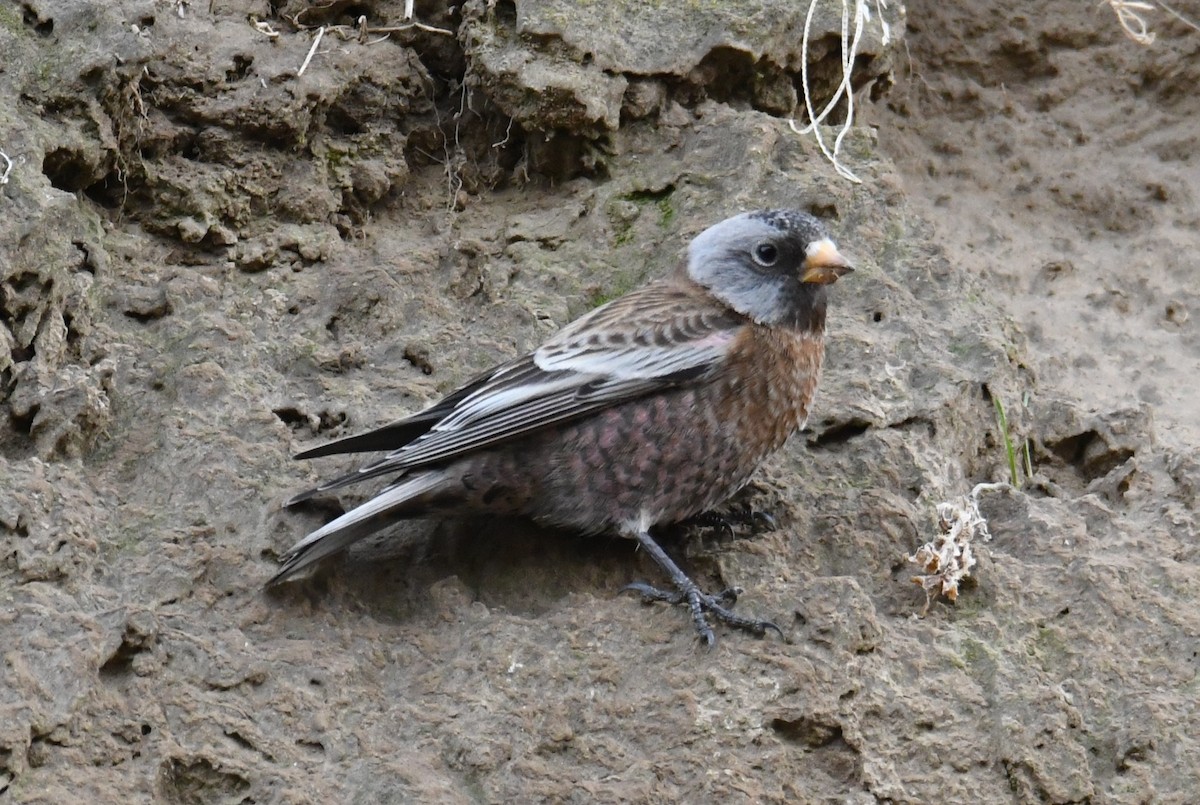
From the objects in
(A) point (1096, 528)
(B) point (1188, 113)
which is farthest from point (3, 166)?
(B) point (1188, 113)

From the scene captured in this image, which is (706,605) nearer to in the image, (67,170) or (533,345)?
(533,345)

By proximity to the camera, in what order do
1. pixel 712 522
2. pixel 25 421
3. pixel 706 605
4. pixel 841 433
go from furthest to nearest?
1. pixel 841 433
2. pixel 712 522
3. pixel 25 421
4. pixel 706 605

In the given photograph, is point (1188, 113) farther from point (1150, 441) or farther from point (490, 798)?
point (490, 798)

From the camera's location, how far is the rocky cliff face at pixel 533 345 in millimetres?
4203

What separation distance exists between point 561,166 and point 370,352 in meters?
1.24

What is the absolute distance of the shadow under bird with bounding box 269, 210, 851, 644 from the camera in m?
4.71

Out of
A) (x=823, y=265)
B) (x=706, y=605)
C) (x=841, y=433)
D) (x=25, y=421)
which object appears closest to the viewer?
(x=706, y=605)

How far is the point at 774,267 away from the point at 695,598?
1.24 m

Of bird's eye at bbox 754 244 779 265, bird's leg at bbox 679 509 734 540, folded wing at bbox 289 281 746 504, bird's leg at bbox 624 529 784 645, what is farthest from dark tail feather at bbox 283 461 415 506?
bird's eye at bbox 754 244 779 265

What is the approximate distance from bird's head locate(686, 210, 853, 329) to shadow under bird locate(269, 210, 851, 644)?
0.25 ft

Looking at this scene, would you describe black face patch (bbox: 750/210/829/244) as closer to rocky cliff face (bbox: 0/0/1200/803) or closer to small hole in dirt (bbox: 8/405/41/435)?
rocky cliff face (bbox: 0/0/1200/803)

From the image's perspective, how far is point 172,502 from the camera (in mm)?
4809

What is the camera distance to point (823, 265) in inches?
202

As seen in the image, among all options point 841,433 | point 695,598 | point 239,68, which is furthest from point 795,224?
point 239,68
